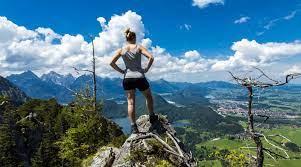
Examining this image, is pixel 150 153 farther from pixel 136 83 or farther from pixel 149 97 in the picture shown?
pixel 136 83

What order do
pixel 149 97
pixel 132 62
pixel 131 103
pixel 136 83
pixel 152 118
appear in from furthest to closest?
pixel 152 118 → pixel 149 97 → pixel 131 103 → pixel 136 83 → pixel 132 62

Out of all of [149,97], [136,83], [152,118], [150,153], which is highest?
[136,83]

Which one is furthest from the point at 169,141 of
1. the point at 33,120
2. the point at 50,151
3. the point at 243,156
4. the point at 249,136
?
the point at 33,120

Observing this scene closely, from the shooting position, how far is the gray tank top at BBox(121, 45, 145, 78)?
42.8ft

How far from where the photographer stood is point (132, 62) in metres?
13.2

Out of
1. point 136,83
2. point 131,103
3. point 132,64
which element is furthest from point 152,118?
point 132,64

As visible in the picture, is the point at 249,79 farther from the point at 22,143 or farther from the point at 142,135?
the point at 22,143

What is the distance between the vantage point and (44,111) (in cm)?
7450

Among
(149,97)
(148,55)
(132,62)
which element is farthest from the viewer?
(149,97)

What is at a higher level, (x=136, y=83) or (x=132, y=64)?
(x=132, y=64)

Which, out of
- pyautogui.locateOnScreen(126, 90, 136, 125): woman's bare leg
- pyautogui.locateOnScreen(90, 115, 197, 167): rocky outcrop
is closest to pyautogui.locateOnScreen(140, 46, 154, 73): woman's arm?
pyautogui.locateOnScreen(126, 90, 136, 125): woman's bare leg

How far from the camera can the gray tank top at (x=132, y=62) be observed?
42.8 ft

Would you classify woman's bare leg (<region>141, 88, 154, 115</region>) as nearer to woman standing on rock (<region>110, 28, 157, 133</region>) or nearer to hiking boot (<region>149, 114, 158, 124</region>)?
woman standing on rock (<region>110, 28, 157, 133</region>)

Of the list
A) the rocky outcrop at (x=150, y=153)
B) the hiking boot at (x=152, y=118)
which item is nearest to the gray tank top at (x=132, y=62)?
the rocky outcrop at (x=150, y=153)
